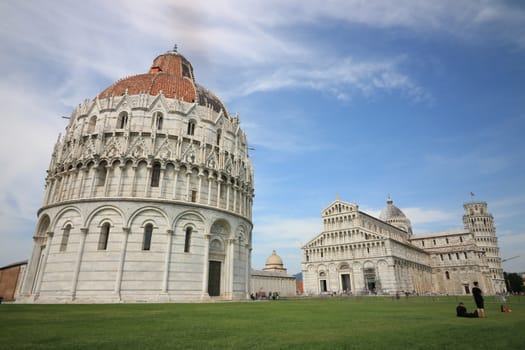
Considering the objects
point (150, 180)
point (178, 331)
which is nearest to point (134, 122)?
point (150, 180)

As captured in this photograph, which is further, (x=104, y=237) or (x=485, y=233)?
(x=485, y=233)

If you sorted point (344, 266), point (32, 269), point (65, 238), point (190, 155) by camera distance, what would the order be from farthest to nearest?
point (344, 266) < point (190, 155) < point (32, 269) < point (65, 238)

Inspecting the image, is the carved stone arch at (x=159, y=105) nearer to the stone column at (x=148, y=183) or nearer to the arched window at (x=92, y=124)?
the arched window at (x=92, y=124)

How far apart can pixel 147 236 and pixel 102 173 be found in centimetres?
738

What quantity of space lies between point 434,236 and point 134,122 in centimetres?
8852

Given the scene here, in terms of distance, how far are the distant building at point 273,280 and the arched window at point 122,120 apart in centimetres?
4004

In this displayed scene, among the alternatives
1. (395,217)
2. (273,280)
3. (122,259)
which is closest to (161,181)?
(122,259)

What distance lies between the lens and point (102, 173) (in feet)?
90.9

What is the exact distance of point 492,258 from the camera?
93000 millimetres

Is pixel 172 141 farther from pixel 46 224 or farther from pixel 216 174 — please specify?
pixel 46 224

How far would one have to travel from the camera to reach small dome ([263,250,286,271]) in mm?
77812

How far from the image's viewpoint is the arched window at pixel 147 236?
25578mm

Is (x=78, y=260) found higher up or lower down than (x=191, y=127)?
lower down

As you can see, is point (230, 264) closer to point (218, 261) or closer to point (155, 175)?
point (218, 261)
